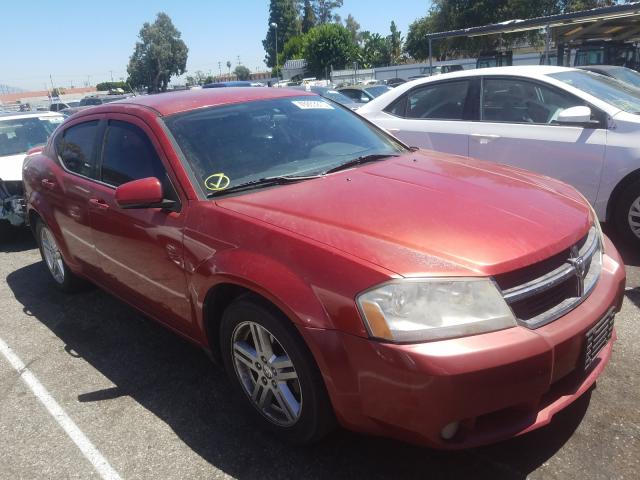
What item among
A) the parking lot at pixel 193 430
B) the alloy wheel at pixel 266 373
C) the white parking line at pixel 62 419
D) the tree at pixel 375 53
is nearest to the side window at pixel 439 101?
the parking lot at pixel 193 430

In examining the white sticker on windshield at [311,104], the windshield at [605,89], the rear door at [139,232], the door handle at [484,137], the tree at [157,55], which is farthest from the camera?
the tree at [157,55]

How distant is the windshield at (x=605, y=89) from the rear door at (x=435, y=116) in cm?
88

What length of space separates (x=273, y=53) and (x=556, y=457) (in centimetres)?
10847

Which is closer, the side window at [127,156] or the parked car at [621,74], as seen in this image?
the side window at [127,156]

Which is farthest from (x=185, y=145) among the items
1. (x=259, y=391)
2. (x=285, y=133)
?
(x=259, y=391)

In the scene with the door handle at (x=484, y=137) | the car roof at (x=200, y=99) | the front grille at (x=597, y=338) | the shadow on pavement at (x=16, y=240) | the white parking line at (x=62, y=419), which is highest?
the car roof at (x=200, y=99)

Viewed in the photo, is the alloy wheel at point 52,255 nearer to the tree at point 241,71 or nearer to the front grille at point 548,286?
the front grille at point 548,286

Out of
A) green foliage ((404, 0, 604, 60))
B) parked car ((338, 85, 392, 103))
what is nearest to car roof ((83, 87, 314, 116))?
parked car ((338, 85, 392, 103))

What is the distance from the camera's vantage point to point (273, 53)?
104000mm

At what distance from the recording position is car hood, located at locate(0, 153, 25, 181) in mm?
→ 6489

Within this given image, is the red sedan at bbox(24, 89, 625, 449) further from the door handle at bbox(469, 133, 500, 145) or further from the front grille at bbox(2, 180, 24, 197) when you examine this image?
the front grille at bbox(2, 180, 24, 197)

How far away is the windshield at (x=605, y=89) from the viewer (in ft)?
15.9

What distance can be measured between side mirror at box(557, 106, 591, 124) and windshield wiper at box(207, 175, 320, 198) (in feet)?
8.93

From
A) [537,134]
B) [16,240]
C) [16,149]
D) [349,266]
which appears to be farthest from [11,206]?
[537,134]
